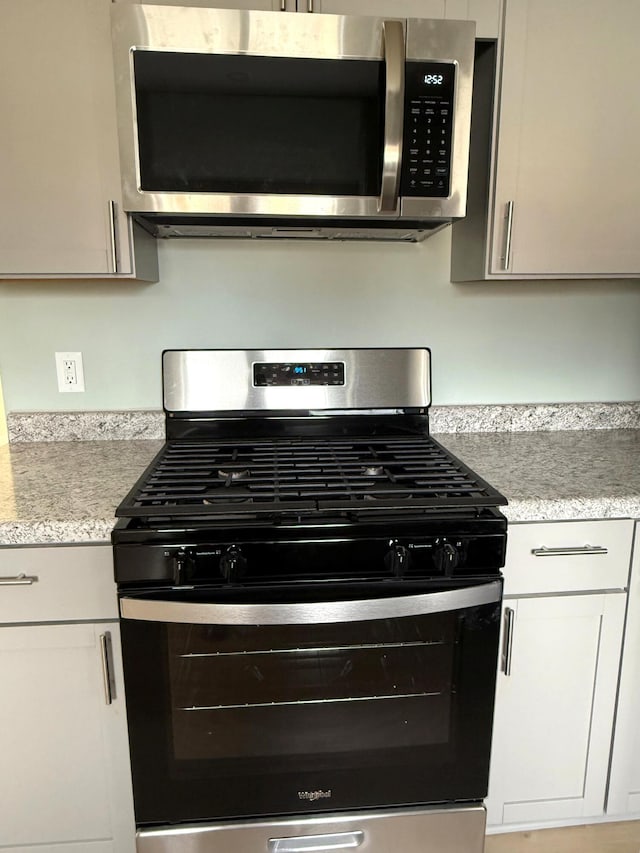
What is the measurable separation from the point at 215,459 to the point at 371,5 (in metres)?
1.11

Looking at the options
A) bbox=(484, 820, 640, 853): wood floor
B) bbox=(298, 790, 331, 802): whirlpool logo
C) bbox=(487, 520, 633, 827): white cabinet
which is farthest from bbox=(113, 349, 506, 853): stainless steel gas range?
bbox=(484, 820, 640, 853): wood floor

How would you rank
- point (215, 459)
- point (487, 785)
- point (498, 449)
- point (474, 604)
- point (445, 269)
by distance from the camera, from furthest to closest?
point (445, 269) → point (498, 449) → point (215, 459) → point (487, 785) → point (474, 604)

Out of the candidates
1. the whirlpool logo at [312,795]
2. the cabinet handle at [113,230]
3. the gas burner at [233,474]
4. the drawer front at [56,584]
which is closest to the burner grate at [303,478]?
the gas burner at [233,474]

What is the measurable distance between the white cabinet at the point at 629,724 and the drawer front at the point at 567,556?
5 centimetres

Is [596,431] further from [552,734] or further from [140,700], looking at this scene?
[140,700]

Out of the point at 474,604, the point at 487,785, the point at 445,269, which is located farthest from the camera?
the point at 445,269

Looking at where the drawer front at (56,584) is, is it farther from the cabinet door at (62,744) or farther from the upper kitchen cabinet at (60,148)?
the upper kitchen cabinet at (60,148)

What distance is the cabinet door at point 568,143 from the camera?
Result: 51.7 inches

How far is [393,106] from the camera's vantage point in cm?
121

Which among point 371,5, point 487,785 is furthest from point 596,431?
point 371,5

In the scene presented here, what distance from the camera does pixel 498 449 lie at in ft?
5.23

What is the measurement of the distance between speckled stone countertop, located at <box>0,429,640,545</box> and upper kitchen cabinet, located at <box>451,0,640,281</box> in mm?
479

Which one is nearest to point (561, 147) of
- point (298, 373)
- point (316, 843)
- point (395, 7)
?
point (395, 7)

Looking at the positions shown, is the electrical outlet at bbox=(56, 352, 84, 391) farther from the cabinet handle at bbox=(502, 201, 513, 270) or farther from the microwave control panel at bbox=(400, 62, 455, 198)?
the cabinet handle at bbox=(502, 201, 513, 270)
